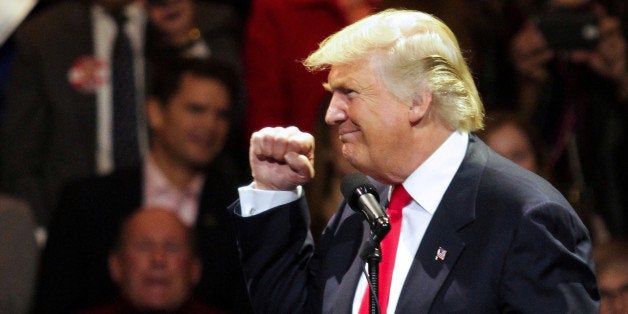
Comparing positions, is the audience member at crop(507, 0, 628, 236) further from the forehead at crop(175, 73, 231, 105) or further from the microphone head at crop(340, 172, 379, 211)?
the microphone head at crop(340, 172, 379, 211)

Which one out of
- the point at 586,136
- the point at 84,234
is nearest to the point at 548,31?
the point at 586,136

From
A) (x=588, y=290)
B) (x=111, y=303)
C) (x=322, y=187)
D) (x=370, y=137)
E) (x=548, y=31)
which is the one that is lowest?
(x=111, y=303)

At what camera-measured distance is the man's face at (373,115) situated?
2465mm

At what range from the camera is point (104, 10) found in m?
4.69

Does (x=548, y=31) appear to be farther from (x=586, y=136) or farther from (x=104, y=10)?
(x=104, y=10)

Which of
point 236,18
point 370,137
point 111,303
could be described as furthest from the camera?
point 236,18

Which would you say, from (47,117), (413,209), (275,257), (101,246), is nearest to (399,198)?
(413,209)

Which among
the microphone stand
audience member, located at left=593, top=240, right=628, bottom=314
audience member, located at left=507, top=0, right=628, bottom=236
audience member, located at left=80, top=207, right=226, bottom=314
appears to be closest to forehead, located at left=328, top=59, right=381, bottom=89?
A: the microphone stand

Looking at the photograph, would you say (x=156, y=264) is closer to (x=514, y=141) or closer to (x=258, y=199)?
(x=514, y=141)

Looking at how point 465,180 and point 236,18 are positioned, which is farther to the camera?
point 236,18

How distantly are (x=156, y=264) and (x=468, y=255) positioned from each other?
6.74 feet

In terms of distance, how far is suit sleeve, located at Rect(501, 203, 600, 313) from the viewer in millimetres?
2229

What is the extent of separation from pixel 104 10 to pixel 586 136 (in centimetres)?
191

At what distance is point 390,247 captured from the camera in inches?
97.5
